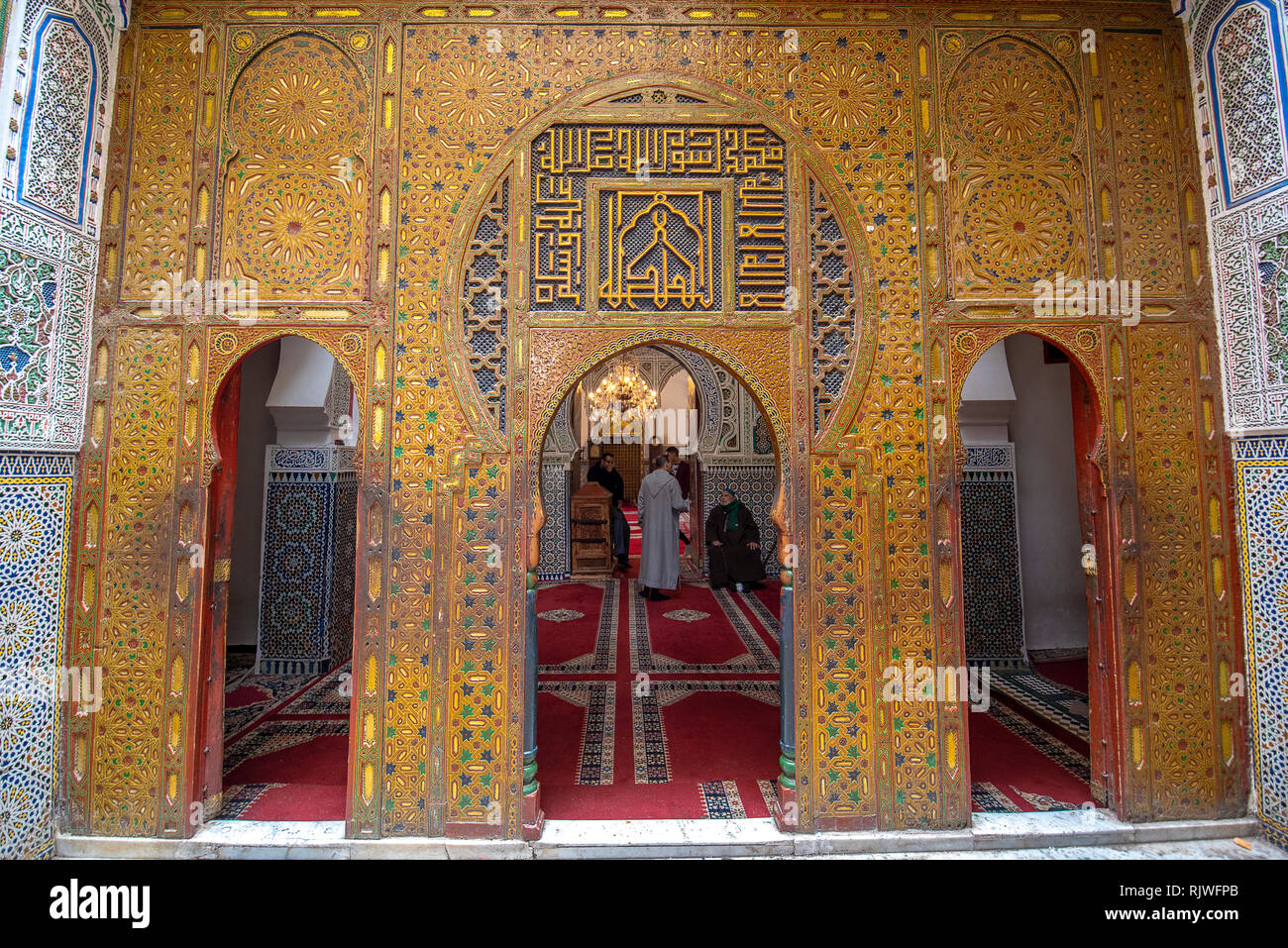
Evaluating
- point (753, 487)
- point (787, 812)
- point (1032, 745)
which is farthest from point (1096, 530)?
point (753, 487)

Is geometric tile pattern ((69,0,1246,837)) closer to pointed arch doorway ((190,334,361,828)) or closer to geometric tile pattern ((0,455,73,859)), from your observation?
geometric tile pattern ((0,455,73,859))

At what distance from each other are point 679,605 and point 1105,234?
17.0ft

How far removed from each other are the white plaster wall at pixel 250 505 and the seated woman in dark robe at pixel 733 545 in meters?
4.87

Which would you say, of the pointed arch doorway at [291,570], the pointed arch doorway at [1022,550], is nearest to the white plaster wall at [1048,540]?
the pointed arch doorway at [1022,550]

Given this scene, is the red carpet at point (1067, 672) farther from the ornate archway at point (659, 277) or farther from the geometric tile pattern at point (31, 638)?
the geometric tile pattern at point (31, 638)

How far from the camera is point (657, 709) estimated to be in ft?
13.1

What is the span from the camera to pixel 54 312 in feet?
8.21

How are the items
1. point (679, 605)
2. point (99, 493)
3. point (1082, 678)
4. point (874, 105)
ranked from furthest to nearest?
point (679, 605), point (1082, 678), point (874, 105), point (99, 493)

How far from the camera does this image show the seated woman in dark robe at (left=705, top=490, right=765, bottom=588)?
748 centimetres

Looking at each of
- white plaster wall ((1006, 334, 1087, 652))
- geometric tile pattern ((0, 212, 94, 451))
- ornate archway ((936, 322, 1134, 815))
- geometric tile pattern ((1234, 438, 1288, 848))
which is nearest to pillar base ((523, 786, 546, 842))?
ornate archway ((936, 322, 1134, 815))

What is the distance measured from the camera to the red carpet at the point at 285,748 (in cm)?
284
